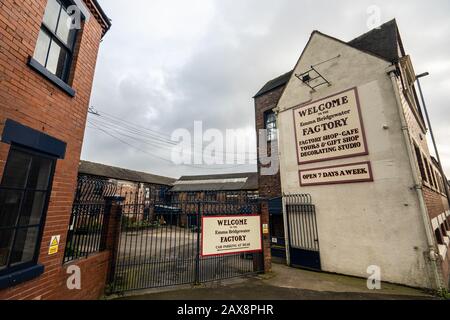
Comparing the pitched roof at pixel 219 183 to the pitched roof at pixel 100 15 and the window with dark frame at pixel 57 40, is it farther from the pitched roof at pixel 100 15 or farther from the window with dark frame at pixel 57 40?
the window with dark frame at pixel 57 40

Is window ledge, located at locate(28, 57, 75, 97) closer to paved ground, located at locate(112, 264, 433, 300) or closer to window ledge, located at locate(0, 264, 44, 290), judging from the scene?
window ledge, located at locate(0, 264, 44, 290)

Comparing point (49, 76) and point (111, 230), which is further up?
point (49, 76)

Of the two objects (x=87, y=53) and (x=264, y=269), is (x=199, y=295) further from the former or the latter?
(x=87, y=53)

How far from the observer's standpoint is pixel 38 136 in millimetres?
3373

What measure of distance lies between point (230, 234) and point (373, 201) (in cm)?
529

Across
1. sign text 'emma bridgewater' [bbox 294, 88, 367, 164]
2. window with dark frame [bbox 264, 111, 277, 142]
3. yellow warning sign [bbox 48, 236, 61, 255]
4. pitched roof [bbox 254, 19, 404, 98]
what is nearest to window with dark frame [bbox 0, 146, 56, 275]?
yellow warning sign [bbox 48, 236, 61, 255]

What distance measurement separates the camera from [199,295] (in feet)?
18.6

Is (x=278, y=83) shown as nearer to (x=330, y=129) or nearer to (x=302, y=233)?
(x=330, y=129)

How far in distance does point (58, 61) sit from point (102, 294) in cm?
572

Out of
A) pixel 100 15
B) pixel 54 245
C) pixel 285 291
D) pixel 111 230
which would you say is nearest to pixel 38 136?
pixel 54 245

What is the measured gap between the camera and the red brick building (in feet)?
9.89

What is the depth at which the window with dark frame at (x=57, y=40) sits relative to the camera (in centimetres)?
381

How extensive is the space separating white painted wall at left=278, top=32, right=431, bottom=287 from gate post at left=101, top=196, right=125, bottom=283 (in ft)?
24.4
